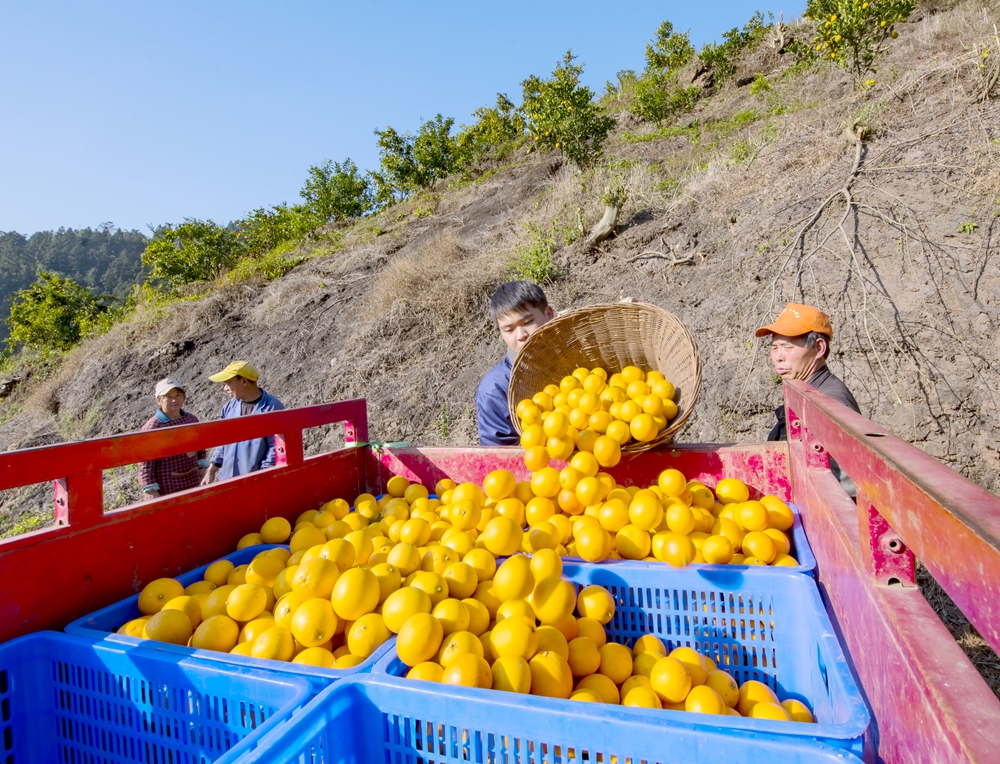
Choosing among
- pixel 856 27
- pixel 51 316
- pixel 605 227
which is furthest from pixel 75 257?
pixel 856 27

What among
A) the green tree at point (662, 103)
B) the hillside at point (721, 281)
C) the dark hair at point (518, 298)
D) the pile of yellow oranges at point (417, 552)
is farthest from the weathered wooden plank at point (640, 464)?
the green tree at point (662, 103)

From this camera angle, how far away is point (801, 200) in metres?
6.99

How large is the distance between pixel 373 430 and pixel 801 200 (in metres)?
6.70

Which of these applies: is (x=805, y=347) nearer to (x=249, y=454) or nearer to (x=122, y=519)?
(x=122, y=519)

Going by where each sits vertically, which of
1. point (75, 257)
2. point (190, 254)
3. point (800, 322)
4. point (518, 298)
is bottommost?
point (800, 322)

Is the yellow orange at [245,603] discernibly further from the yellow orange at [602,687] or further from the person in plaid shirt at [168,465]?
the person in plaid shirt at [168,465]

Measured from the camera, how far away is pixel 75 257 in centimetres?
8488

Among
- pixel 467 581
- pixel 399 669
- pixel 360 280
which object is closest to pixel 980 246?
pixel 467 581

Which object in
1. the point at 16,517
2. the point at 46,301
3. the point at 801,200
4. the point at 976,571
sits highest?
the point at 46,301

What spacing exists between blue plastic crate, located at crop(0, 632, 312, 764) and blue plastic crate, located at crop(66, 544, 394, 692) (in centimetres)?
3

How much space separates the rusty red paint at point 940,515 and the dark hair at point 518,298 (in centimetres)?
239

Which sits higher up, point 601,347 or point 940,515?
point 601,347

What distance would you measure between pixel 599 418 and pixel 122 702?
189 centimetres

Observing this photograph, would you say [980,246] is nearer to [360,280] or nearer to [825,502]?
[825,502]
